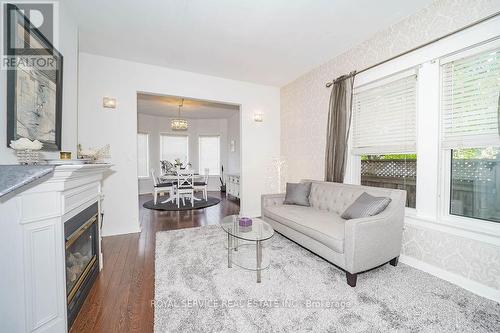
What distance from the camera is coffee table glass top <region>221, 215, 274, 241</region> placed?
2.07m

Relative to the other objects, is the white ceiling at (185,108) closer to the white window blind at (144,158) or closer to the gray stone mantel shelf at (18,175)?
the white window blind at (144,158)

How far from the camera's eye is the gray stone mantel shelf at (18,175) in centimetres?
102

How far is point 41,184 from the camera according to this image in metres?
1.26

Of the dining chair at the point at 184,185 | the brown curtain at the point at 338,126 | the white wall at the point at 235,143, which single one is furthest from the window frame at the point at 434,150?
the white wall at the point at 235,143

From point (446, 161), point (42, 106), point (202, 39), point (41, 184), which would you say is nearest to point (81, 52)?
point (202, 39)

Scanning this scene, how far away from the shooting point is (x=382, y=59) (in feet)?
8.82

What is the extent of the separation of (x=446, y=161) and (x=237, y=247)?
2604mm

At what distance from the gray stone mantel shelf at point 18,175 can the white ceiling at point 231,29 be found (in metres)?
2.08

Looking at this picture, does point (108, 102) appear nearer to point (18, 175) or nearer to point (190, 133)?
point (18, 175)

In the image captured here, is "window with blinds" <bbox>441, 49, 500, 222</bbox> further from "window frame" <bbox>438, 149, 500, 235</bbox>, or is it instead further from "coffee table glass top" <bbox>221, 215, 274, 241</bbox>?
"coffee table glass top" <bbox>221, 215, 274, 241</bbox>

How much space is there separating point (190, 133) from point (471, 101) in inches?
296

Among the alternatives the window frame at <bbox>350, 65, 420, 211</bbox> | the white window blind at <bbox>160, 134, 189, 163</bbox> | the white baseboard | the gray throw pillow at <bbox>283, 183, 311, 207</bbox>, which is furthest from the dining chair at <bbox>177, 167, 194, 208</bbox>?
the white baseboard

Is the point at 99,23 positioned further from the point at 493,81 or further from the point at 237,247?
the point at 493,81

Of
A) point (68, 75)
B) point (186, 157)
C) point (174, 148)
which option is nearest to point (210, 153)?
point (186, 157)
